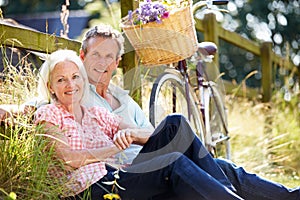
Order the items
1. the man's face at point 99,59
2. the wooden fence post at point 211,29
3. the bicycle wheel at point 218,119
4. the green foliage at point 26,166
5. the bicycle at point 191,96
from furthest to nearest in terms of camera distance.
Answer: the wooden fence post at point 211,29 → the bicycle wheel at point 218,119 → the bicycle at point 191,96 → the man's face at point 99,59 → the green foliage at point 26,166

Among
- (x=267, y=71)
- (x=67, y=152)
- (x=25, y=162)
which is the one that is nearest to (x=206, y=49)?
(x=67, y=152)

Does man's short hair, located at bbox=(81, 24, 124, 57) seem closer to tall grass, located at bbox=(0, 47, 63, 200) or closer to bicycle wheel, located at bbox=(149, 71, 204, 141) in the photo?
bicycle wheel, located at bbox=(149, 71, 204, 141)

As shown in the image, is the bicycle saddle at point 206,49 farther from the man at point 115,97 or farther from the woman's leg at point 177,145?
the woman's leg at point 177,145

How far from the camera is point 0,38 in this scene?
285 cm

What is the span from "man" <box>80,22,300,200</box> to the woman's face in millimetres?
290

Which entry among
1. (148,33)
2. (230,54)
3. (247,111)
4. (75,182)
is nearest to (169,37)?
(148,33)

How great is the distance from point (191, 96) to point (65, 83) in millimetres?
1470

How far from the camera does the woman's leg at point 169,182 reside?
8.45ft

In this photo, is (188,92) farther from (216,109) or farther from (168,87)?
(216,109)

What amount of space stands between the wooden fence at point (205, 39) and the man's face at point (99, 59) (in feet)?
0.50

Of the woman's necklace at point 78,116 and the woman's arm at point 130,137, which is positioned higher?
the woman's necklace at point 78,116

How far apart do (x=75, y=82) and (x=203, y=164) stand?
2.01 feet

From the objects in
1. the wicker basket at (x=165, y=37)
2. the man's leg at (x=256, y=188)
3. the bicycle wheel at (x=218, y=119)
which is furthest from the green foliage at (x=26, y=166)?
the bicycle wheel at (x=218, y=119)

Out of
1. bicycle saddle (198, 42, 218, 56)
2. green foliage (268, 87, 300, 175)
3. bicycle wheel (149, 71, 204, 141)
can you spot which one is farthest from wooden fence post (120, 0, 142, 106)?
green foliage (268, 87, 300, 175)
